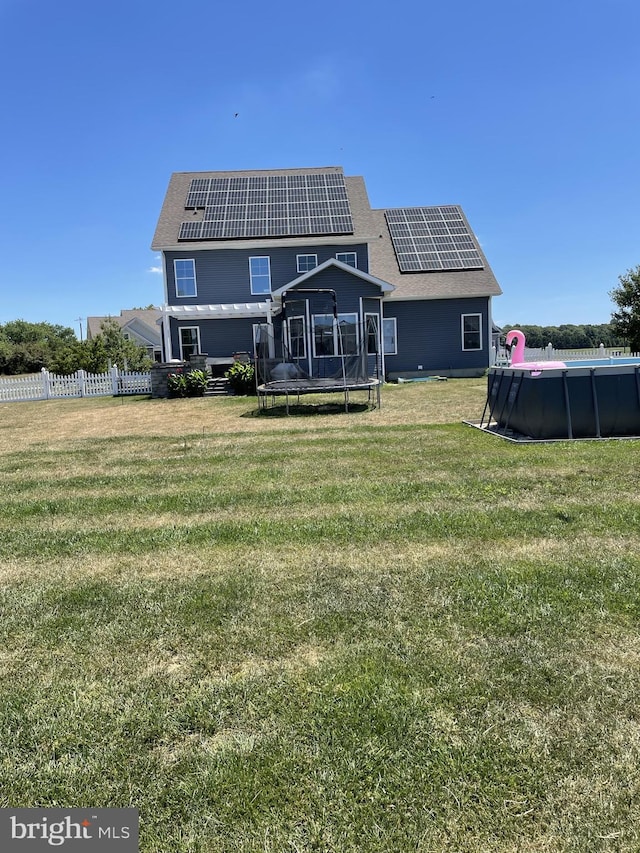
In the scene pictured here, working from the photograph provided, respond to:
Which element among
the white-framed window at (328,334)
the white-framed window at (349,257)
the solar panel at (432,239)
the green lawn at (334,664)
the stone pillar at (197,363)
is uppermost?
the solar panel at (432,239)

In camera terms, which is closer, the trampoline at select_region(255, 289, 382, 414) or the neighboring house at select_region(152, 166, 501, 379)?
the trampoline at select_region(255, 289, 382, 414)

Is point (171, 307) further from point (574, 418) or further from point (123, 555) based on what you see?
point (123, 555)

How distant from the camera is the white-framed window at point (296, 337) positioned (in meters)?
20.8

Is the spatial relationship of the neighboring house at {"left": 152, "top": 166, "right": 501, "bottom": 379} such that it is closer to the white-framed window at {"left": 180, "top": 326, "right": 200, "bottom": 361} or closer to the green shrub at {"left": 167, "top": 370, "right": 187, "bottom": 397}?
the white-framed window at {"left": 180, "top": 326, "right": 200, "bottom": 361}

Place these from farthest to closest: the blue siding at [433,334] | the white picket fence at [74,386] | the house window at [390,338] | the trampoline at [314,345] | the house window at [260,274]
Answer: the house window at [390,338] → the blue siding at [433,334] → the house window at [260,274] → the white picket fence at [74,386] → the trampoline at [314,345]

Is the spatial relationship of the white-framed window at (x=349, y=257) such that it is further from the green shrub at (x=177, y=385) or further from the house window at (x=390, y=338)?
the green shrub at (x=177, y=385)

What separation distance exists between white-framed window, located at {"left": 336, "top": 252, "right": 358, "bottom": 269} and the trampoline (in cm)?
252

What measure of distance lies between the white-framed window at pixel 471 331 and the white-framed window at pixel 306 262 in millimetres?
6942

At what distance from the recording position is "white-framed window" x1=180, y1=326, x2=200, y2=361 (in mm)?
22453

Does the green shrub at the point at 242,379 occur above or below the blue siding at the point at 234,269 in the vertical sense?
below

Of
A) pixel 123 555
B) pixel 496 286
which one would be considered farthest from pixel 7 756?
pixel 496 286

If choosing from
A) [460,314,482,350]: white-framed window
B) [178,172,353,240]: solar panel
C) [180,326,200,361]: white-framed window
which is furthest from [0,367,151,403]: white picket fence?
[460,314,482,350]: white-framed window

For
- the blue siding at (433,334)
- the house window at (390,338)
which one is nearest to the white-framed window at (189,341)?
the house window at (390,338)

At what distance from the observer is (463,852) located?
5.57ft
